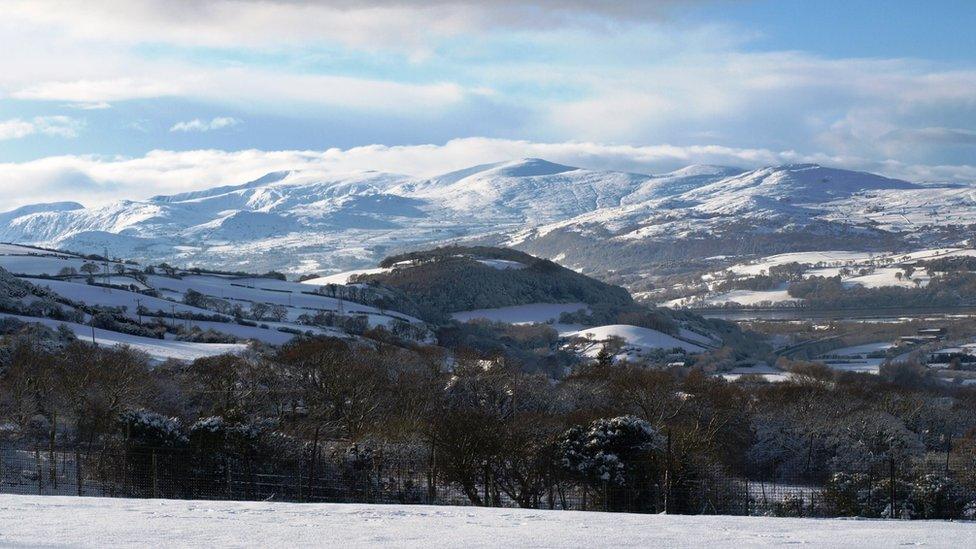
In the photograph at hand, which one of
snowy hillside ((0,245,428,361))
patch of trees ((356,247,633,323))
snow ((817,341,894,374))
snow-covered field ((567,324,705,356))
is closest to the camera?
snowy hillside ((0,245,428,361))

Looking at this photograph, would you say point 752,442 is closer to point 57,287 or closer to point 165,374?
point 165,374

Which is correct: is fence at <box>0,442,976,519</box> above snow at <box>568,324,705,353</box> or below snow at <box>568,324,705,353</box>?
Answer: below

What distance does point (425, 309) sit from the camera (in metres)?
157

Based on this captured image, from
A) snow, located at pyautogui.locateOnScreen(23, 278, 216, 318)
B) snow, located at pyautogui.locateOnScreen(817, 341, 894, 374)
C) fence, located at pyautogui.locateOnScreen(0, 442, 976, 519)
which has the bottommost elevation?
snow, located at pyautogui.locateOnScreen(817, 341, 894, 374)

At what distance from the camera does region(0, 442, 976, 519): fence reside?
3194 cm

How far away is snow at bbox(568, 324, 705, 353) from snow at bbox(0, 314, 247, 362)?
6245 centimetres

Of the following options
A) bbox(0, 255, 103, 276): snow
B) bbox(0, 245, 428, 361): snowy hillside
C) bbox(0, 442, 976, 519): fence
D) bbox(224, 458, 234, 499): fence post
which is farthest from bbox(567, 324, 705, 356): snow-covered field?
bbox(224, 458, 234, 499): fence post

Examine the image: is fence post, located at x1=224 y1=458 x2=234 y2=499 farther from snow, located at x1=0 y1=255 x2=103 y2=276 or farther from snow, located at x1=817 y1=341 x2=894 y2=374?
snow, located at x1=0 y1=255 x2=103 y2=276

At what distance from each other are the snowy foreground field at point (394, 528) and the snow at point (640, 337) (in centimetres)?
11130

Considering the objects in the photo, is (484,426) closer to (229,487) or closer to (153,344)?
(229,487)

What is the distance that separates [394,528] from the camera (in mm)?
18781

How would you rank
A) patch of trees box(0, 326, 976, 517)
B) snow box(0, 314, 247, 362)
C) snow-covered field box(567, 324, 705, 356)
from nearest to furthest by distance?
1. patch of trees box(0, 326, 976, 517)
2. snow box(0, 314, 247, 362)
3. snow-covered field box(567, 324, 705, 356)

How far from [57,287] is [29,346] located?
56.0 meters

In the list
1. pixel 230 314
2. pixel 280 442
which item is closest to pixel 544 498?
pixel 280 442
